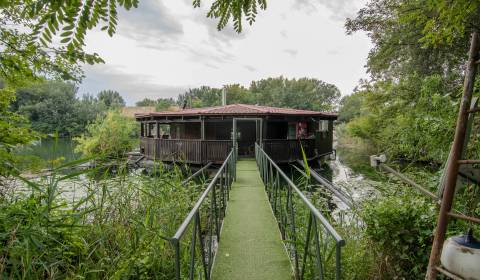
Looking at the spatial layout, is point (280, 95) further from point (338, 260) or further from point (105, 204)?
point (338, 260)

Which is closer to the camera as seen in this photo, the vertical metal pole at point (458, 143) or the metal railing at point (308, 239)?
the vertical metal pole at point (458, 143)

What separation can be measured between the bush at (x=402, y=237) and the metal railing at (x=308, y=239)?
0.54 m

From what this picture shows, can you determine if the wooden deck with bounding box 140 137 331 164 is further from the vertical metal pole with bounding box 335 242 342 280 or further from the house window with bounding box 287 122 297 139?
the vertical metal pole with bounding box 335 242 342 280

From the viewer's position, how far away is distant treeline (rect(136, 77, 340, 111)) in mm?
48188

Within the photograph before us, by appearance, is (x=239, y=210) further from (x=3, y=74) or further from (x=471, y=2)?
(x=471, y=2)

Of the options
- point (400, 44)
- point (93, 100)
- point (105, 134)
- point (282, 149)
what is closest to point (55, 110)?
point (93, 100)

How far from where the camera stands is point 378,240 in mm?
3059

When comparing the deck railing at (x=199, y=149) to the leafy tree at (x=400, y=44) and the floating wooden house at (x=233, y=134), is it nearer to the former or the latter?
the floating wooden house at (x=233, y=134)

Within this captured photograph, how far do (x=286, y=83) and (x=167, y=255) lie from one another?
56.8 meters

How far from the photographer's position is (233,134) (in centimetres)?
1148

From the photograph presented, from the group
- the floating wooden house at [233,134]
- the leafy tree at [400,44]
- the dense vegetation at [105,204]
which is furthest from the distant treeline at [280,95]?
the dense vegetation at [105,204]

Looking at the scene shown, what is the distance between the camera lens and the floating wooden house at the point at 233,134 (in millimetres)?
11875

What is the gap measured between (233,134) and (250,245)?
328 inches

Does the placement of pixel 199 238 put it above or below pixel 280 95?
below
